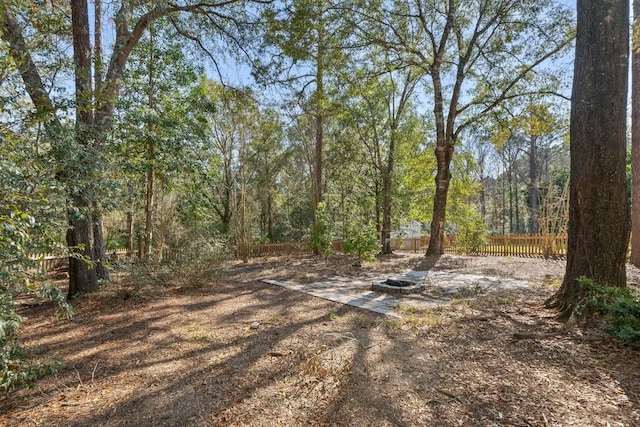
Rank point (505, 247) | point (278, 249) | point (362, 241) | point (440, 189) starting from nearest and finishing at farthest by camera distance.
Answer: point (362, 241)
point (440, 189)
point (505, 247)
point (278, 249)

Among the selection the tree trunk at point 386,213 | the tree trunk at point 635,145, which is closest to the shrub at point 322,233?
the tree trunk at point 386,213

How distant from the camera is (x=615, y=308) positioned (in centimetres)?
266

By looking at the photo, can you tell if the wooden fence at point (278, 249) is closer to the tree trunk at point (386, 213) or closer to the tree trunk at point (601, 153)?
the tree trunk at point (386, 213)

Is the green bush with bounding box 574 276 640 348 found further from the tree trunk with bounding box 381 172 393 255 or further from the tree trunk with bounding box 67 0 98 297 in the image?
the tree trunk with bounding box 381 172 393 255

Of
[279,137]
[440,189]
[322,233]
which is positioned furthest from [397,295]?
[279,137]

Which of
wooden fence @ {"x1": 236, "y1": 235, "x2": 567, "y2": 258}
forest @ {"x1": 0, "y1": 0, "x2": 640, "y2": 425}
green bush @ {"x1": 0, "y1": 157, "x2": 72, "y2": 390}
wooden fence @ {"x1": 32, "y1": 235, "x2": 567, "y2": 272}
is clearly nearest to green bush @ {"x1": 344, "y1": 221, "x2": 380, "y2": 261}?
forest @ {"x1": 0, "y1": 0, "x2": 640, "y2": 425}

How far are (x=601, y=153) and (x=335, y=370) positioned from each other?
3703mm

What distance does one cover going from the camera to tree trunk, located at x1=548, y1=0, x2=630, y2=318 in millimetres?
3281

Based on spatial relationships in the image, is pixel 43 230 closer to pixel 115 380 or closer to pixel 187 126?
pixel 115 380

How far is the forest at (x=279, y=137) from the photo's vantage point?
2.81 m

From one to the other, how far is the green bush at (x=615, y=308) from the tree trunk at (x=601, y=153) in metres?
0.16

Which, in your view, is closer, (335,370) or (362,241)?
(335,370)

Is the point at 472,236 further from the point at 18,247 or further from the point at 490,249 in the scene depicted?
the point at 18,247

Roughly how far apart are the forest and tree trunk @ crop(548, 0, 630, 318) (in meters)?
0.02
